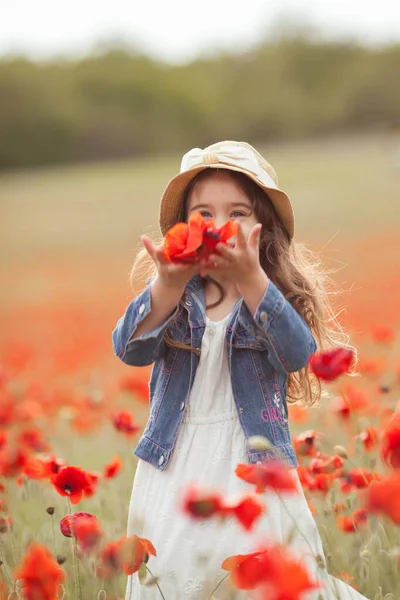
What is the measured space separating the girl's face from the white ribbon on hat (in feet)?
0.11

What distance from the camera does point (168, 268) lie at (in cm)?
127

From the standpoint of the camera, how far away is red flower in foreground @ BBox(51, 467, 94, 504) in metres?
1.39

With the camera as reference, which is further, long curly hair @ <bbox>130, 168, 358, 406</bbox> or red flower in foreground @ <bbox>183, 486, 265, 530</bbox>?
long curly hair @ <bbox>130, 168, 358, 406</bbox>

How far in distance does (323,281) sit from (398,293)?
3.39 metres

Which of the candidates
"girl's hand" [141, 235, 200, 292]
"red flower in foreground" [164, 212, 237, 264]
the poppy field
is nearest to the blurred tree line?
the poppy field

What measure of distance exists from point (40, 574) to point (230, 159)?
0.73 m

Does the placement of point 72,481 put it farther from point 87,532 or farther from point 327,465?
point 327,465

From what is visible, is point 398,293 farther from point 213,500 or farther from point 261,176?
point 213,500

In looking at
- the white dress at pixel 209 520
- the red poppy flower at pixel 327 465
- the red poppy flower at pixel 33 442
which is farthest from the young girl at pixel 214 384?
the red poppy flower at pixel 33 442

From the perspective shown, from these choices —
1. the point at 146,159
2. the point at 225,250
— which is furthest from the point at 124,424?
the point at 146,159

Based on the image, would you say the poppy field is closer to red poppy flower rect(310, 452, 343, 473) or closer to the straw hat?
red poppy flower rect(310, 452, 343, 473)

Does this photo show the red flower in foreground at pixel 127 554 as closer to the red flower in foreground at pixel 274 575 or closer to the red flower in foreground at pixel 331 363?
the red flower in foreground at pixel 274 575

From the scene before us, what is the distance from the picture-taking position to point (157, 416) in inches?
57.6

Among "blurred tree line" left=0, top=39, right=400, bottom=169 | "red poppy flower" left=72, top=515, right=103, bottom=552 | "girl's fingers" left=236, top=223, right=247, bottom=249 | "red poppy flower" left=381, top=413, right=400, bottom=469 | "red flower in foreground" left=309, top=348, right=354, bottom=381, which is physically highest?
"blurred tree line" left=0, top=39, right=400, bottom=169
